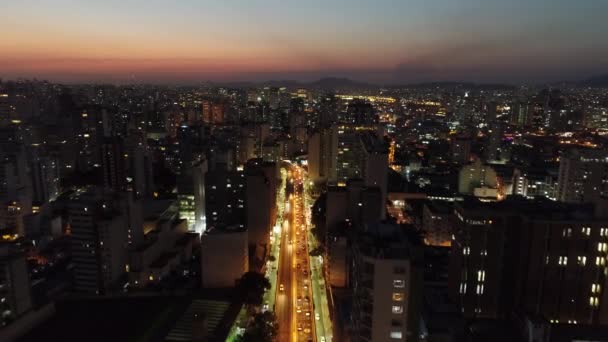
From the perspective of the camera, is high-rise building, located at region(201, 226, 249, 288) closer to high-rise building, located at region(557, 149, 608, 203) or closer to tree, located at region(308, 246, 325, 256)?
tree, located at region(308, 246, 325, 256)

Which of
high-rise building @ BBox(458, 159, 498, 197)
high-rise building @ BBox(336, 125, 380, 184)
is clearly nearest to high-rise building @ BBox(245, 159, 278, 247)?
high-rise building @ BBox(336, 125, 380, 184)

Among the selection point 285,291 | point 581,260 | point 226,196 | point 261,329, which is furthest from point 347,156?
point 581,260

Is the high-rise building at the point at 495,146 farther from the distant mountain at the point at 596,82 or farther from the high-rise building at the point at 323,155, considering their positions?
the distant mountain at the point at 596,82

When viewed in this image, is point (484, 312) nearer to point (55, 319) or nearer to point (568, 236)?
point (568, 236)

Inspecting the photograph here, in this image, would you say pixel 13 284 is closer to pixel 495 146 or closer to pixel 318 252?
pixel 318 252

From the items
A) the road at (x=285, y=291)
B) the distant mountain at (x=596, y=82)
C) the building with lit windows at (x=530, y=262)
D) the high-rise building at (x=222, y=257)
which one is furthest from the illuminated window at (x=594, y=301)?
the distant mountain at (x=596, y=82)

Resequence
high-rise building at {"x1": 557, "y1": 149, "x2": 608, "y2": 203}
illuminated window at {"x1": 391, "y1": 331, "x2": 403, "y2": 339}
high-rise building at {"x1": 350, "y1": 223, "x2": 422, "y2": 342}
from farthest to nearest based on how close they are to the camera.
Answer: high-rise building at {"x1": 557, "y1": 149, "x2": 608, "y2": 203} → illuminated window at {"x1": 391, "y1": 331, "x2": 403, "y2": 339} → high-rise building at {"x1": 350, "y1": 223, "x2": 422, "y2": 342}
